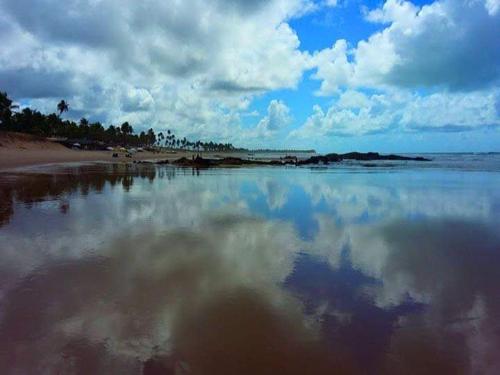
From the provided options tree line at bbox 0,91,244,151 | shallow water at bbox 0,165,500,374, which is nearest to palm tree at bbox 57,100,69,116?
tree line at bbox 0,91,244,151

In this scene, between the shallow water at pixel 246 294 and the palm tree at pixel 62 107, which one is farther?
the palm tree at pixel 62 107

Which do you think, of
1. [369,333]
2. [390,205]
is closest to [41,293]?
[369,333]

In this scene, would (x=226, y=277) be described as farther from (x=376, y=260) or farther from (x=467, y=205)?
(x=467, y=205)

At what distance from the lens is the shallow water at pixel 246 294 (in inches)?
194

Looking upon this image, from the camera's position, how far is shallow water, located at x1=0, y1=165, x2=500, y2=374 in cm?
494

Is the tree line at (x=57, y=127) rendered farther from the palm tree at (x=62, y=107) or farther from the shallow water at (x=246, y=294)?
the shallow water at (x=246, y=294)

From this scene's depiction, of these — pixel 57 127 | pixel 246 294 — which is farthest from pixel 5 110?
pixel 246 294

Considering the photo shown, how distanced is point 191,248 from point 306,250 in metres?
3.03

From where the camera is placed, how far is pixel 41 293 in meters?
6.88

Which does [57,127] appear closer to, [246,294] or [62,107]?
[62,107]

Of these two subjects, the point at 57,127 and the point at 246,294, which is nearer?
the point at 246,294

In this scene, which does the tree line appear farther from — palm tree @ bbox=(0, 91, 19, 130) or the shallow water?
the shallow water

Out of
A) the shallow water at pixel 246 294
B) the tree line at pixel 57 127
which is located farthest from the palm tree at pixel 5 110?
the shallow water at pixel 246 294

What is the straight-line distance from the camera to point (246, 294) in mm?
6977
